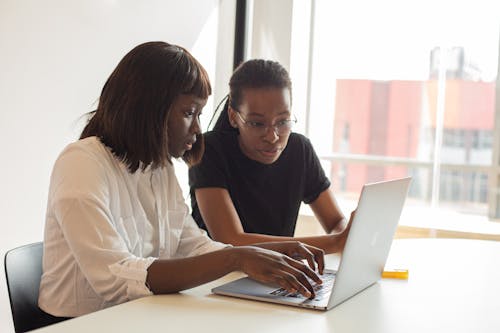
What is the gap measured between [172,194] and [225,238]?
12.6 inches

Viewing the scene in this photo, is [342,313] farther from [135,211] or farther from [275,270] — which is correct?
[135,211]

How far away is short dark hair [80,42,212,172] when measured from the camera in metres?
1.73

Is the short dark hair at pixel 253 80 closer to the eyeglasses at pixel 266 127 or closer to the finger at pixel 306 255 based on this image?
the eyeglasses at pixel 266 127

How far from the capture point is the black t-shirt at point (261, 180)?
2.39 m

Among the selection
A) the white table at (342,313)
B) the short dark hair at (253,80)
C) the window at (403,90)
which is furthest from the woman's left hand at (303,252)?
the window at (403,90)

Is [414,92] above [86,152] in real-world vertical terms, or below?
above

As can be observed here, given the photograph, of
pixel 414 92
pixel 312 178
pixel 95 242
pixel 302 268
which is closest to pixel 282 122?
pixel 312 178

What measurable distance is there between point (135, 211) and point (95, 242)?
24cm

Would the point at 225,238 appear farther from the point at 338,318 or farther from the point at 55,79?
the point at 55,79

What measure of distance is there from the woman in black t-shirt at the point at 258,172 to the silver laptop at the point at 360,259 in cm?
41

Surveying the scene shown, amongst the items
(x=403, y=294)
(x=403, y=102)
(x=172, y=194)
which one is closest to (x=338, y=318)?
(x=403, y=294)

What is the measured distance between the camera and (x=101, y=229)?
5.14ft

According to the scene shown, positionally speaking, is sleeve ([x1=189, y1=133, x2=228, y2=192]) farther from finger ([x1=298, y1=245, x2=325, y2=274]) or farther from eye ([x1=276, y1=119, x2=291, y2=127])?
finger ([x1=298, y1=245, x2=325, y2=274])

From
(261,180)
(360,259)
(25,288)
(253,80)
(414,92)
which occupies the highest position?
(414,92)
